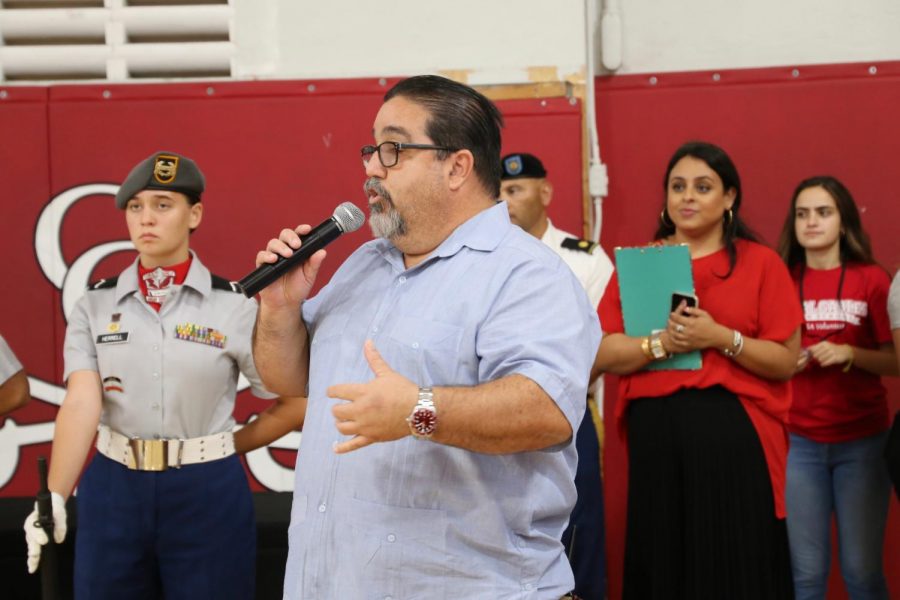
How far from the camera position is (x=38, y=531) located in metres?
2.52

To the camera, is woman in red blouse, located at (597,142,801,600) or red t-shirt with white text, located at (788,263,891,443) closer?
woman in red blouse, located at (597,142,801,600)

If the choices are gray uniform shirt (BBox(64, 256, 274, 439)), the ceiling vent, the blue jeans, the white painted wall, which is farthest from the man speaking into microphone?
the ceiling vent

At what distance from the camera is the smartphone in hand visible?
2.92 metres

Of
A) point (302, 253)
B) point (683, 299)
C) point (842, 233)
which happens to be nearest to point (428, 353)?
point (302, 253)

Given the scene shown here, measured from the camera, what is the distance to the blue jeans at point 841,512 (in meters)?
3.32

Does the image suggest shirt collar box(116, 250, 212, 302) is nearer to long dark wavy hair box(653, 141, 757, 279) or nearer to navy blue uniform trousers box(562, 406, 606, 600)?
navy blue uniform trousers box(562, 406, 606, 600)

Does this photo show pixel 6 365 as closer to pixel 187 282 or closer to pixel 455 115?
pixel 187 282

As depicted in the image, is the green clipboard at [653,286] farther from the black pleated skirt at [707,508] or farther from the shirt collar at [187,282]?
the shirt collar at [187,282]

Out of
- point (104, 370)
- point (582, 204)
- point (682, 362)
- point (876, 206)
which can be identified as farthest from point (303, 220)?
point (876, 206)

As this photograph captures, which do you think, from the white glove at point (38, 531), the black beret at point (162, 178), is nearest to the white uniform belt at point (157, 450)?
the white glove at point (38, 531)

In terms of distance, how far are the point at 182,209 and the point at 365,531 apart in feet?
4.75

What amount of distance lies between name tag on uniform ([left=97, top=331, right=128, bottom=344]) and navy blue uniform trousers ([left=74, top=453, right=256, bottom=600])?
31cm

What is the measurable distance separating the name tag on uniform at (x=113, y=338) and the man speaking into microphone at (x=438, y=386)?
95 cm

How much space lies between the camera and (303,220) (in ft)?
12.7
